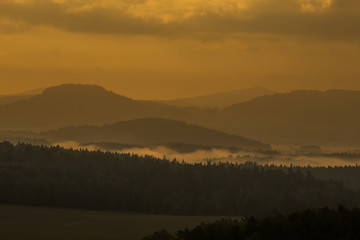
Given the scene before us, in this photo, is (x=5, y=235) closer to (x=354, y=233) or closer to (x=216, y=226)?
(x=216, y=226)

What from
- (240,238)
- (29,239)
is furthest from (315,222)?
(29,239)

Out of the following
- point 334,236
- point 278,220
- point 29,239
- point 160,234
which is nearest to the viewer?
point 334,236

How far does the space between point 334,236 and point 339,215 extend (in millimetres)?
6757

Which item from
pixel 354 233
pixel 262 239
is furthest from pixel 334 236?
pixel 262 239

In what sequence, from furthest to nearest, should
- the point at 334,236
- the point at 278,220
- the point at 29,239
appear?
the point at 29,239 < the point at 278,220 < the point at 334,236

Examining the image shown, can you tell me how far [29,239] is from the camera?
197m

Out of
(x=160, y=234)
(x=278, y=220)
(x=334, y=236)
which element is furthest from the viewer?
(x=160, y=234)

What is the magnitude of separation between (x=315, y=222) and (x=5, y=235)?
9766 cm

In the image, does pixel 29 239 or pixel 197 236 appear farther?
pixel 29 239

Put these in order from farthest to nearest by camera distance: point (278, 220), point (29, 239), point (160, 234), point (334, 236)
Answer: point (29, 239)
point (160, 234)
point (278, 220)
point (334, 236)

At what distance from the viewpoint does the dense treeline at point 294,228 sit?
384 feet

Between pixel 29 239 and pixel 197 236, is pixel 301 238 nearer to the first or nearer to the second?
pixel 197 236

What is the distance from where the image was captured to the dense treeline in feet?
384

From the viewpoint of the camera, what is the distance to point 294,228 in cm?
11994
